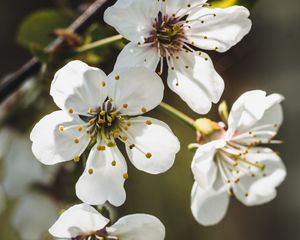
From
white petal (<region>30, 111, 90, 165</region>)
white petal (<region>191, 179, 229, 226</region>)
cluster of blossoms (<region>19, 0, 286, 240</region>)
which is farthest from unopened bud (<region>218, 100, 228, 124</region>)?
white petal (<region>30, 111, 90, 165</region>)

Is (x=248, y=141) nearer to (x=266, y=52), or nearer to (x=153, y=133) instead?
(x=153, y=133)

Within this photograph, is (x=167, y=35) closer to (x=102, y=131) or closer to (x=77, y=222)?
(x=102, y=131)

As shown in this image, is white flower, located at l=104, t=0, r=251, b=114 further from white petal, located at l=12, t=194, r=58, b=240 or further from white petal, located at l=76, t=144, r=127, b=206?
white petal, located at l=12, t=194, r=58, b=240

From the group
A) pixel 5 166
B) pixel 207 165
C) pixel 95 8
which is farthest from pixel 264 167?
pixel 5 166

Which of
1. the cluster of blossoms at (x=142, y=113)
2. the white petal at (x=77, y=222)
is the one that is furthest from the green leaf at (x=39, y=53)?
the white petal at (x=77, y=222)

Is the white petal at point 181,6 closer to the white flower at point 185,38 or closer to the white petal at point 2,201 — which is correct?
the white flower at point 185,38

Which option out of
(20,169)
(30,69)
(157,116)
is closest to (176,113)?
(30,69)

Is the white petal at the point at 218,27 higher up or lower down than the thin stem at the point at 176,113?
higher up
